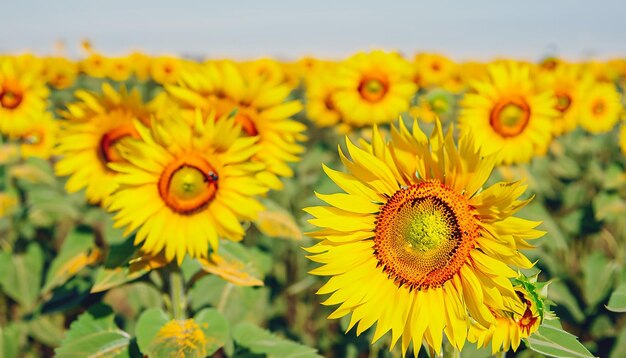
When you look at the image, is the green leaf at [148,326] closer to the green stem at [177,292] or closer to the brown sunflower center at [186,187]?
the green stem at [177,292]

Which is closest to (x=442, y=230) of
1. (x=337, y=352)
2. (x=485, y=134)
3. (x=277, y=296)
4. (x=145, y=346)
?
(x=145, y=346)

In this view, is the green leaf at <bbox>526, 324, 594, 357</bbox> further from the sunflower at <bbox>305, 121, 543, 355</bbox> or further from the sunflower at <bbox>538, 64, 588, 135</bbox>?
the sunflower at <bbox>538, 64, 588, 135</bbox>

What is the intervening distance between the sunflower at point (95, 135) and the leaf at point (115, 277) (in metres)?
0.47

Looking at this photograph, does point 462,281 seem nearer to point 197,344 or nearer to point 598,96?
point 197,344

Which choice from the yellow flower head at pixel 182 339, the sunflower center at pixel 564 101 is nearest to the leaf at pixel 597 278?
the sunflower center at pixel 564 101

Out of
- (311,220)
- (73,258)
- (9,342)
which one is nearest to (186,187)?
(311,220)

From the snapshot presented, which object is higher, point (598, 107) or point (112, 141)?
point (598, 107)

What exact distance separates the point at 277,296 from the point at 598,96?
331cm

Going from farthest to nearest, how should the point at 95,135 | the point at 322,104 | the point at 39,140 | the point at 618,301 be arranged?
the point at 322,104 → the point at 39,140 → the point at 95,135 → the point at 618,301

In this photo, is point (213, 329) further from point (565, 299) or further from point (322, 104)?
point (322, 104)

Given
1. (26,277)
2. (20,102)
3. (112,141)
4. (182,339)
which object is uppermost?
(20,102)

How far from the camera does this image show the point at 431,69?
5984 mm

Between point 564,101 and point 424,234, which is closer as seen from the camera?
point 424,234

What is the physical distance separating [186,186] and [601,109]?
171 inches
